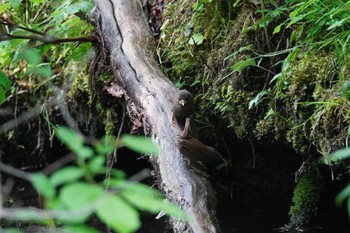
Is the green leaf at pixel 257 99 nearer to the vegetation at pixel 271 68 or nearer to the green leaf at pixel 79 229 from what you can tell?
the vegetation at pixel 271 68

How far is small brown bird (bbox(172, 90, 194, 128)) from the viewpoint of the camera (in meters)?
2.00

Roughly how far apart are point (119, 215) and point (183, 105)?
1.44 m

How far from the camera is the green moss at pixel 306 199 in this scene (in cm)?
224

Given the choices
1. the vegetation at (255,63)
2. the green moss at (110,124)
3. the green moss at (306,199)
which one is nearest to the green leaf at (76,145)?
the vegetation at (255,63)

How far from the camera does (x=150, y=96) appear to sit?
7.35ft

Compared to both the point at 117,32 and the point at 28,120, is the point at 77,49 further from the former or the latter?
the point at 28,120

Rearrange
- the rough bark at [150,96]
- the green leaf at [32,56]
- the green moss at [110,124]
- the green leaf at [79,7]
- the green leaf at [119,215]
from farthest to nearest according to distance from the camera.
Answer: the green moss at [110,124], the green leaf at [79,7], the green leaf at [32,56], the rough bark at [150,96], the green leaf at [119,215]

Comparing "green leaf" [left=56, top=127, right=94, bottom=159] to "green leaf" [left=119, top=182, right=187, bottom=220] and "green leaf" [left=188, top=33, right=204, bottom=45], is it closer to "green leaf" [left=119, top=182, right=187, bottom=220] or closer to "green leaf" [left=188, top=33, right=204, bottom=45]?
"green leaf" [left=119, top=182, right=187, bottom=220]

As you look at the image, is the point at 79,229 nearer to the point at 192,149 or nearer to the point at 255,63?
A: the point at 192,149

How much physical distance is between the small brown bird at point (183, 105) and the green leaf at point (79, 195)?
1.42m

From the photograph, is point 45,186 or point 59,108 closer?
point 45,186

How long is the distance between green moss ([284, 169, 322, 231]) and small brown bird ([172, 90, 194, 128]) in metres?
0.57

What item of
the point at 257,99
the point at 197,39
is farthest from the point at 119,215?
the point at 197,39

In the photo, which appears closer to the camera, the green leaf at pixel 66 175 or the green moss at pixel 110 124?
the green leaf at pixel 66 175
